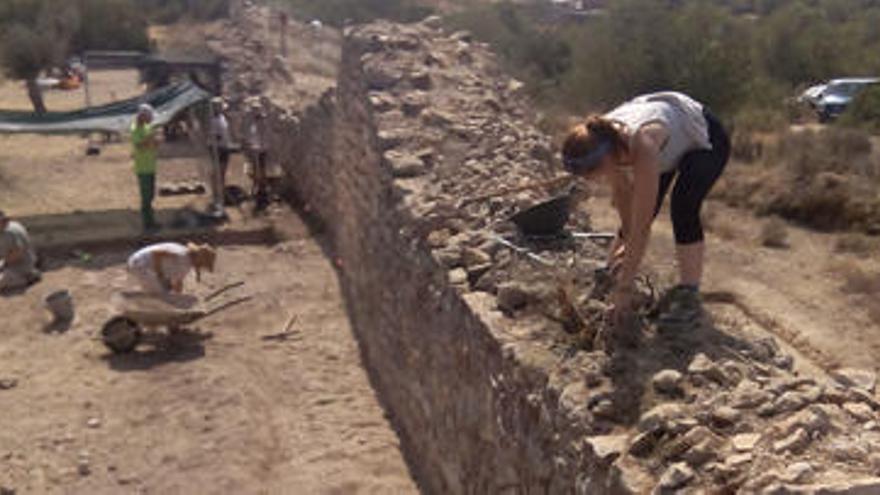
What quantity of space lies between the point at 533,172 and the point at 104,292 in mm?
5897

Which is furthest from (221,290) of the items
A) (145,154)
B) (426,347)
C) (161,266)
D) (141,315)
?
(426,347)

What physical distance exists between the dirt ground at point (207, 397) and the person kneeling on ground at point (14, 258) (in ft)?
0.65

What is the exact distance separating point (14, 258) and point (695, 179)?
9044 mm

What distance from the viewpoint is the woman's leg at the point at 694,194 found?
16.3 feet

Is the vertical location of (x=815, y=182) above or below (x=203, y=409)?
above

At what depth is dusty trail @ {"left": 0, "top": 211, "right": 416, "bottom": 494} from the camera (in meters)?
7.56

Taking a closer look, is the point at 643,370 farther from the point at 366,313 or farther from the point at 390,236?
the point at 366,313

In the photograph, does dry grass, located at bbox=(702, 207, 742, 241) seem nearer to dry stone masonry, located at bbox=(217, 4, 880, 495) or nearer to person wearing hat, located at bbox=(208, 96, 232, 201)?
dry stone masonry, located at bbox=(217, 4, 880, 495)

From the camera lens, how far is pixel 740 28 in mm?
26328

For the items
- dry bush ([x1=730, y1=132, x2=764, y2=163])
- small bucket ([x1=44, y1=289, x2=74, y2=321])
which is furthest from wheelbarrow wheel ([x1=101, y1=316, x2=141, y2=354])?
dry bush ([x1=730, y1=132, x2=764, y2=163])

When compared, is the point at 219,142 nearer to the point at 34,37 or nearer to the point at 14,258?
the point at 14,258

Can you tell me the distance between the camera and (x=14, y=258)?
11555 millimetres

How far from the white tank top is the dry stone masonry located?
2.76 ft


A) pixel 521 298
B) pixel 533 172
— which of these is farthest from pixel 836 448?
pixel 533 172
